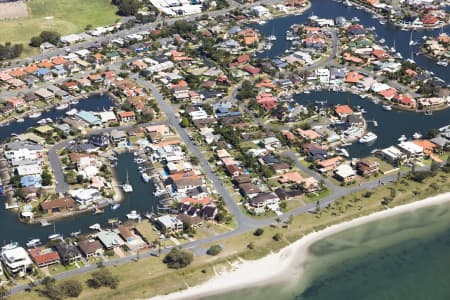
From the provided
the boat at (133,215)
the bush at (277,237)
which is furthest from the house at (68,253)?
the bush at (277,237)

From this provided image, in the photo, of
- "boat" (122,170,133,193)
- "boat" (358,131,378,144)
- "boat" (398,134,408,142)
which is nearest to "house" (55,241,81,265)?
"boat" (122,170,133,193)

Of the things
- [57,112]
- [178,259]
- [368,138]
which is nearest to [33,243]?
[178,259]

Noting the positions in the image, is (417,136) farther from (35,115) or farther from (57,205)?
(35,115)

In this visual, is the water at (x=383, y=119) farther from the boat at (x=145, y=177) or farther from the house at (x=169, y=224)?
the house at (x=169, y=224)

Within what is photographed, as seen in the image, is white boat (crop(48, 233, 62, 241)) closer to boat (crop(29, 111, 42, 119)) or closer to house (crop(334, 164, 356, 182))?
boat (crop(29, 111, 42, 119))

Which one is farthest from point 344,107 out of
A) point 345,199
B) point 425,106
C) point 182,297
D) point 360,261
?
point 182,297
